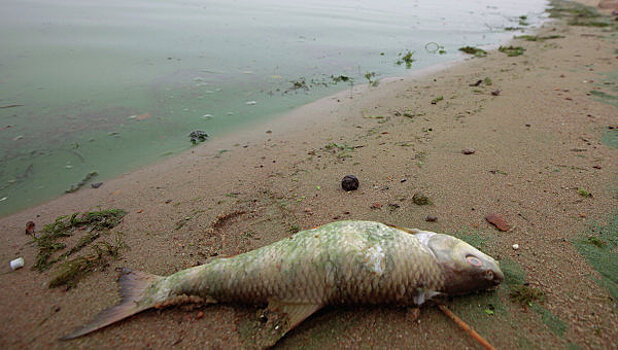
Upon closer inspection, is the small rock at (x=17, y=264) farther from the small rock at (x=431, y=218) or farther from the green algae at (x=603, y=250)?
the green algae at (x=603, y=250)

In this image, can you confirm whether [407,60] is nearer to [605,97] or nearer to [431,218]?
[605,97]

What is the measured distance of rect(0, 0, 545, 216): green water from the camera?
16.4ft

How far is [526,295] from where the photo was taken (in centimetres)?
219

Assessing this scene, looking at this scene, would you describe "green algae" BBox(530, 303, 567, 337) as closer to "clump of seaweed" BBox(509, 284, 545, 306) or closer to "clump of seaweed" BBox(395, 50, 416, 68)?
"clump of seaweed" BBox(509, 284, 545, 306)

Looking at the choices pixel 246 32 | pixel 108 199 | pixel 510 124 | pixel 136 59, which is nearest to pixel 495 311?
pixel 510 124

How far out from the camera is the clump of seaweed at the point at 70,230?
2.92 meters

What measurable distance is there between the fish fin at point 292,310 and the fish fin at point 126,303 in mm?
984

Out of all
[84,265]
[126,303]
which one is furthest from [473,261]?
[84,265]

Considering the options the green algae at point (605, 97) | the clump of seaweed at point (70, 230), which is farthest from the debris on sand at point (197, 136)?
the green algae at point (605, 97)

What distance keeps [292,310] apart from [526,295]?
1.75 metres

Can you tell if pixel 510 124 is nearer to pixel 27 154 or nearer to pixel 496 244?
pixel 496 244

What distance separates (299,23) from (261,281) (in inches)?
678

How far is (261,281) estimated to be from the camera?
2178 millimetres

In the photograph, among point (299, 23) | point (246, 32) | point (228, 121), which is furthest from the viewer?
point (299, 23)
